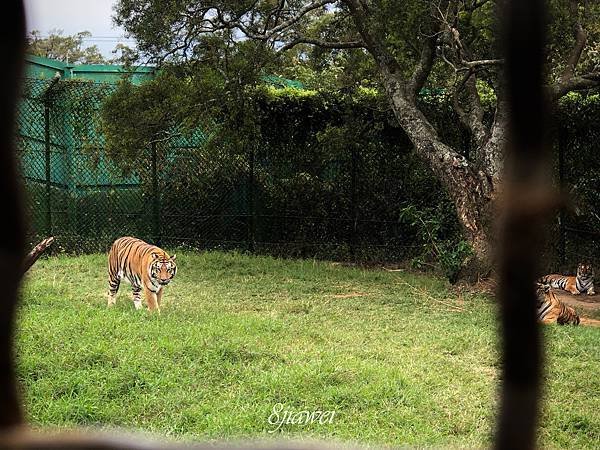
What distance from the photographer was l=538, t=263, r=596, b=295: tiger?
7.77 meters

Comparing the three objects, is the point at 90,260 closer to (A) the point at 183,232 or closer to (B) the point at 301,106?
(A) the point at 183,232

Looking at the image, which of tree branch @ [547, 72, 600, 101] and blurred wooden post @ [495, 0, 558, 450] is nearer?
blurred wooden post @ [495, 0, 558, 450]

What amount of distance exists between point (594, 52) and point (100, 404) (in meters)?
5.78

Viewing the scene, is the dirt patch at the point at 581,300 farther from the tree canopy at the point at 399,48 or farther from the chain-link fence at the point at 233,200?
the chain-link fence at the point at 233,200

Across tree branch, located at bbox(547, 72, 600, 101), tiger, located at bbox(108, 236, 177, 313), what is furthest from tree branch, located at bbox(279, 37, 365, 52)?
tiger, located at bbox(108, 236, 177, 313)

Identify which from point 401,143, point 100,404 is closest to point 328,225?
point 401,143

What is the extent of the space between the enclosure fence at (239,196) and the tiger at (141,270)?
2.50 m

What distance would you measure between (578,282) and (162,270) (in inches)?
183

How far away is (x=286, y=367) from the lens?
390 centimetres

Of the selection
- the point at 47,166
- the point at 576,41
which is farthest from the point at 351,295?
the point at 47,166

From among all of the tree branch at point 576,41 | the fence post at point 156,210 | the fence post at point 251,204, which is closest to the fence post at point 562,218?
the tree branch at point 576,41

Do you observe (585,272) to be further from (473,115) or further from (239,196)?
(239,196)

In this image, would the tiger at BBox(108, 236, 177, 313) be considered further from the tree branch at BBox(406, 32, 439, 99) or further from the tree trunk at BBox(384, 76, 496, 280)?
the tree branch at BBox(406, 32, 439, 99)

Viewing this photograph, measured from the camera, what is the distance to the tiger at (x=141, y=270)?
5.62 meters
